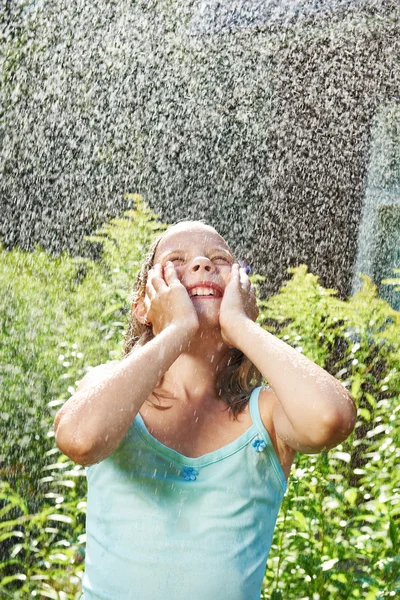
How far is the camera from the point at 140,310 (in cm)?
197

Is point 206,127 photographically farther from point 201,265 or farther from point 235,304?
point 235,304

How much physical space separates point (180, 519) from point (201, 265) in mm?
609

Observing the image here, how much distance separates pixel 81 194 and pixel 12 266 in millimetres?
1848

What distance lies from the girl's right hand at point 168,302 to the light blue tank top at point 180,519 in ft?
0.86

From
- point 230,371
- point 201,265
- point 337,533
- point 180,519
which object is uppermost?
point 201,265

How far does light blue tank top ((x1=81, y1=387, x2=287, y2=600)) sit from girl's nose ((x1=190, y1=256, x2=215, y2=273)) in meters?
0.39

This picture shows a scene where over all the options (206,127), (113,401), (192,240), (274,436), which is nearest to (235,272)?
(192,240)

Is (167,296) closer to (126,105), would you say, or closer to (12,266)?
(12,266)

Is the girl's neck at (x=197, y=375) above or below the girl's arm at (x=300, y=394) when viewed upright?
below

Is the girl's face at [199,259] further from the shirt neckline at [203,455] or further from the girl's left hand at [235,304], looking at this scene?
the shirt neckline at [203,455]

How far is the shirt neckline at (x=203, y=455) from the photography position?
5.32 feet

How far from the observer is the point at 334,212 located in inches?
212

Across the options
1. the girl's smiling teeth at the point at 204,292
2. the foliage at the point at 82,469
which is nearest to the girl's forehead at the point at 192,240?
the girl's smiling teeth at the point at 204,292

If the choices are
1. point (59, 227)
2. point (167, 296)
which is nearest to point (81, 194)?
point (59, 227)
